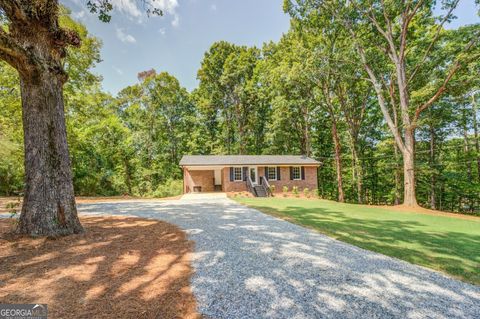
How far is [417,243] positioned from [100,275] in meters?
6.67

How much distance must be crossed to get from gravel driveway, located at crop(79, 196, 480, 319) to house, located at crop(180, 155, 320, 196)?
42.8 ft

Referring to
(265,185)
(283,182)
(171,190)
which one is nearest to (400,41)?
(283,182)

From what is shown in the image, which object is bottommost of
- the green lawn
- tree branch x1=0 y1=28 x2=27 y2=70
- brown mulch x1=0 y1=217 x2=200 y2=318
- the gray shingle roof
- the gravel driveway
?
the green lawn

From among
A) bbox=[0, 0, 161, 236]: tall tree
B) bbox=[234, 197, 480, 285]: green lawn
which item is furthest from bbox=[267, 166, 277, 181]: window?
bbox=[0, 0, 161, 236]: tall tree

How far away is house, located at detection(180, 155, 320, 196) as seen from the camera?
59.9 ft

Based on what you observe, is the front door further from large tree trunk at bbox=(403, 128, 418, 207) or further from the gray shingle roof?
large tree trunk at bbox=(403, 128, 418, 207)

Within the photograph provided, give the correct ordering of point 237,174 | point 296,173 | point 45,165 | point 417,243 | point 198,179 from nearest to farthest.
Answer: point 45,165 → point 417,243 → point 237,174 → point 296,173 → point 198,179

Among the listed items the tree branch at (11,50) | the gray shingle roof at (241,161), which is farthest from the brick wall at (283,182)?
the tree branch at (11,50)

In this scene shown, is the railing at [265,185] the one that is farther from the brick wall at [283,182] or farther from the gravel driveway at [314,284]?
the gravel driveway at [314,284]

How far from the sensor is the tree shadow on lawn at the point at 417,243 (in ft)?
13.1

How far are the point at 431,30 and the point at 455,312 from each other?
18.0 m

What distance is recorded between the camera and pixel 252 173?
19016 millimetres

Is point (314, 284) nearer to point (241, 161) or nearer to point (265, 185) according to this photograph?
point (265, 185)

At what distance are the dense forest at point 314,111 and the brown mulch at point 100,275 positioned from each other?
33.4 feet
